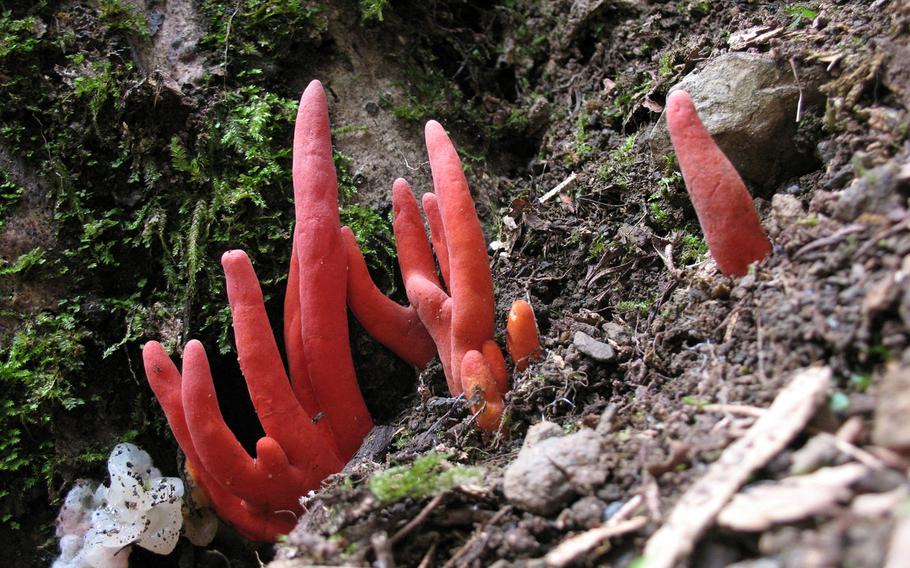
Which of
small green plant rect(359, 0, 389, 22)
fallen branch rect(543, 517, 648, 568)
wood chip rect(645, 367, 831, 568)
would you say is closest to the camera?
wood chip rect(645, 367, 831, 568)

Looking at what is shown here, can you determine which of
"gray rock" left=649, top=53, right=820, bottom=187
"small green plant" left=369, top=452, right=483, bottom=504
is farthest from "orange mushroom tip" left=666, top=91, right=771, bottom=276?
"small green plant" left=369, top=452, right=483, bottom=504

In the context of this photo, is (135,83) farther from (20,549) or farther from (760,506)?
(760,506)

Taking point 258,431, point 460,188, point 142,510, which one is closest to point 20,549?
point 142,510

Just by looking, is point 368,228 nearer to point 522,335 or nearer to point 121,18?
point 522,335

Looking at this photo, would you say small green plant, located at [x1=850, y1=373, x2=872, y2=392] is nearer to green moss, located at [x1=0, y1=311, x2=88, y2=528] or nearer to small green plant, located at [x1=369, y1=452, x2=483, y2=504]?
small green plant, located at [x1=369, y1=452, x2=483, y2=504]

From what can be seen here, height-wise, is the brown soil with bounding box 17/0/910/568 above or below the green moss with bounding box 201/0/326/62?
below

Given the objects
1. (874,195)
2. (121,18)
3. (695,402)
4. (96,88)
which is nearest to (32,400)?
(96,88)

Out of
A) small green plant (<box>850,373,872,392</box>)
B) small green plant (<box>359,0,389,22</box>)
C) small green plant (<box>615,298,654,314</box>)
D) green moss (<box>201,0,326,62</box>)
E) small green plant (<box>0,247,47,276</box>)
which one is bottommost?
small green plant (<box>615,298,654,314</box>)

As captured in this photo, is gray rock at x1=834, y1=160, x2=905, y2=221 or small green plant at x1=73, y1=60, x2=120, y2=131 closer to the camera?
gray rock at x1=834, y1=160, x2=905, y2=221

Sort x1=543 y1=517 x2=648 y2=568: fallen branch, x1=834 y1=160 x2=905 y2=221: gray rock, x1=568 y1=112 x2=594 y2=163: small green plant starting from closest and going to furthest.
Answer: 1. x1=543 y1=517 x2=648 y2=568: fallen branch
2. x1=834 y1=160 x2=905 y2=221: gray rock
3. x1=568 y1=112 x2=594 y2=163: small green plant
